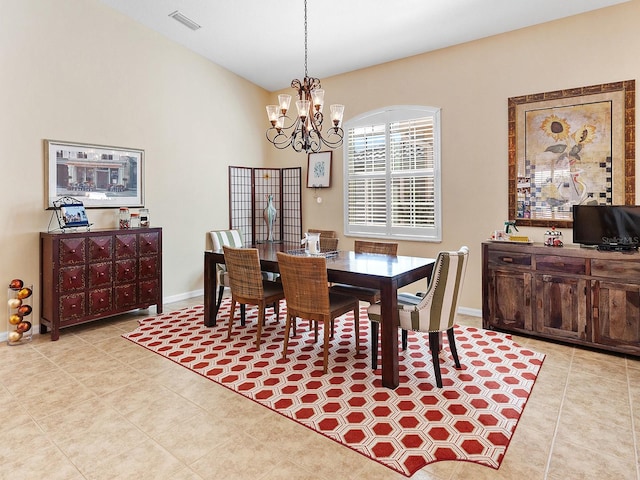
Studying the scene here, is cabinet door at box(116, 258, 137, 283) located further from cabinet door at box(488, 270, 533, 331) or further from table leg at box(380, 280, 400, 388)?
cabinet door at box(488, 270, 533, 331)

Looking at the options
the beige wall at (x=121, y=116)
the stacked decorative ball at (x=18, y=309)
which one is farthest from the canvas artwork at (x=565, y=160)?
the stacked decorative ball at (x=18, y=309)

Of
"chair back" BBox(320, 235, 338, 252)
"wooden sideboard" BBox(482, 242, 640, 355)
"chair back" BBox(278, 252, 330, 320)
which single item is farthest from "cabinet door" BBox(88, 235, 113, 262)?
"wooden sideboard" BBox(482, 242, 640, 355)

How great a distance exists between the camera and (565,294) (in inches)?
140

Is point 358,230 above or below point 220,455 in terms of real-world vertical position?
above

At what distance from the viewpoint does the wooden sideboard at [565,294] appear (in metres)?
3.27

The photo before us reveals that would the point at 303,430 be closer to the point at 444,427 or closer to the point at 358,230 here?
the point at 444,427

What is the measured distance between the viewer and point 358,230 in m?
5.54

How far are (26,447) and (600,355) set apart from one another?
4.16 m

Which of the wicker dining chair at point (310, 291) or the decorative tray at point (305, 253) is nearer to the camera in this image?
the wicker dining chair at point (310, 291)

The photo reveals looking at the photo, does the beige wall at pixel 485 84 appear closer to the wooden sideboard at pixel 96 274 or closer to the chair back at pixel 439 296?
the chair back at pixel 439 296

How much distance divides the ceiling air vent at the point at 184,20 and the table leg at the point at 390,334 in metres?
3.83

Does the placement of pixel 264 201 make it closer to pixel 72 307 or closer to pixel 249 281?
pixel 249 281

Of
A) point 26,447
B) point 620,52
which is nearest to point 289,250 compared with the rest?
point 26,447

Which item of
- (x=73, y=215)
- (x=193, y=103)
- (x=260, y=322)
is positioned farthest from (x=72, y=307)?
(x=193, y=103)
